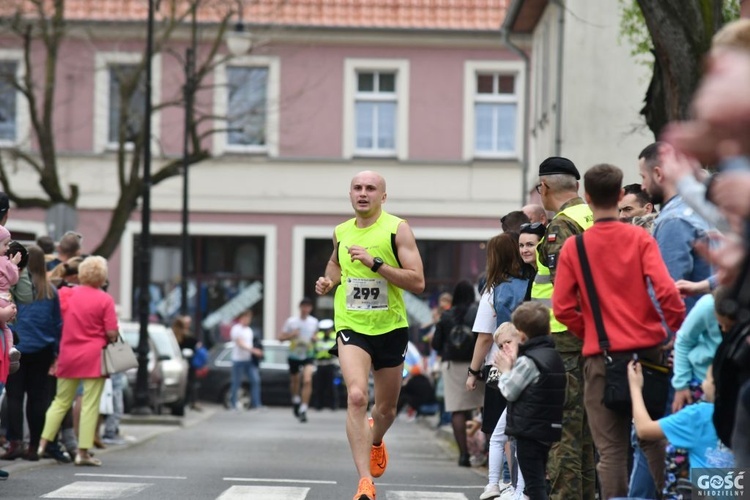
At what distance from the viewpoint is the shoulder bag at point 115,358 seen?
48.4ft

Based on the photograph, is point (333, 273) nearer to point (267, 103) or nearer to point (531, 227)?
point (531, 227)

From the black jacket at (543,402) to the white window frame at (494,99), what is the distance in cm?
3242

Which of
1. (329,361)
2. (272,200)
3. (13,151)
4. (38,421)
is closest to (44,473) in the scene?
(38,421)

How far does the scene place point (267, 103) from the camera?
4056 cm

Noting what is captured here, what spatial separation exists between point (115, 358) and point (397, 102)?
26959mm

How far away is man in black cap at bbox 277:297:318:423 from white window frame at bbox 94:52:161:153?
39.4 ft

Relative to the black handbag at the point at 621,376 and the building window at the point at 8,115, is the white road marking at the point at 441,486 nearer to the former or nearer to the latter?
the black handbag at the point at 621,376

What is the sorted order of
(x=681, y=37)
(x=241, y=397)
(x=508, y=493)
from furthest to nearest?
(x=241, y=397), (x=681, y=37), (x=508, y=493)

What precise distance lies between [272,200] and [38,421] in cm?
2703

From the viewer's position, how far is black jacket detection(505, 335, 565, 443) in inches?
344

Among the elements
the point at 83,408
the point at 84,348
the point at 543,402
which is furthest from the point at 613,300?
the point at 83,408

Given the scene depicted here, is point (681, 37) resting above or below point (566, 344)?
above

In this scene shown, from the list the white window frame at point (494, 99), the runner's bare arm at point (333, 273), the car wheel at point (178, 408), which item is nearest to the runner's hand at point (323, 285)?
the runner's bare arm at point (333, 273)

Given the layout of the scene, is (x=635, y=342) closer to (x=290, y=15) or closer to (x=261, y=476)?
(x=261, y=476)
